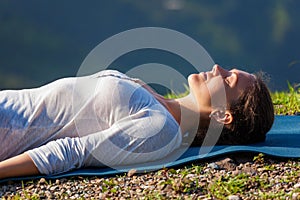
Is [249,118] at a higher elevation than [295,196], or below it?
higher

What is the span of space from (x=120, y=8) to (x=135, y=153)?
5521 millimetres

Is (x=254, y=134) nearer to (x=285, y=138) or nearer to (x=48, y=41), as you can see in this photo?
(x=285, y=138)

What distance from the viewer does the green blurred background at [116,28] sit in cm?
814

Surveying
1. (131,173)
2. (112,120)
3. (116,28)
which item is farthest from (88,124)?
(116,28)

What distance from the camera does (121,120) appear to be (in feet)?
9.99

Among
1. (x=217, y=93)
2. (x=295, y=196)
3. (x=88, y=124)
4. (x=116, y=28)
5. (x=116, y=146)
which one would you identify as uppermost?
(x=116, y=28)

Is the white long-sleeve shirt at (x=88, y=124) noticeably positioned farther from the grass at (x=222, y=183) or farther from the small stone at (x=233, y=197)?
the small stone at (x=233, y=197)

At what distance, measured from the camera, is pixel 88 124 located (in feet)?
10.2

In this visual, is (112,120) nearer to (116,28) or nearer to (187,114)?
(187,114)

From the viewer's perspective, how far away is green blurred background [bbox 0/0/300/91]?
8141 mm

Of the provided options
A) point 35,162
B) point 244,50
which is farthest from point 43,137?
point 244,50

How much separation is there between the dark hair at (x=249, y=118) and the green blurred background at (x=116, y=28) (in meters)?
4.76

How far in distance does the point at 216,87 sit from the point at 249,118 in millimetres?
219

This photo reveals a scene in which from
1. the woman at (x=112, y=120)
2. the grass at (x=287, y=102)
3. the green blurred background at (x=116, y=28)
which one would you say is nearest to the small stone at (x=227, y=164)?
the woman at (x=112, y=120)
